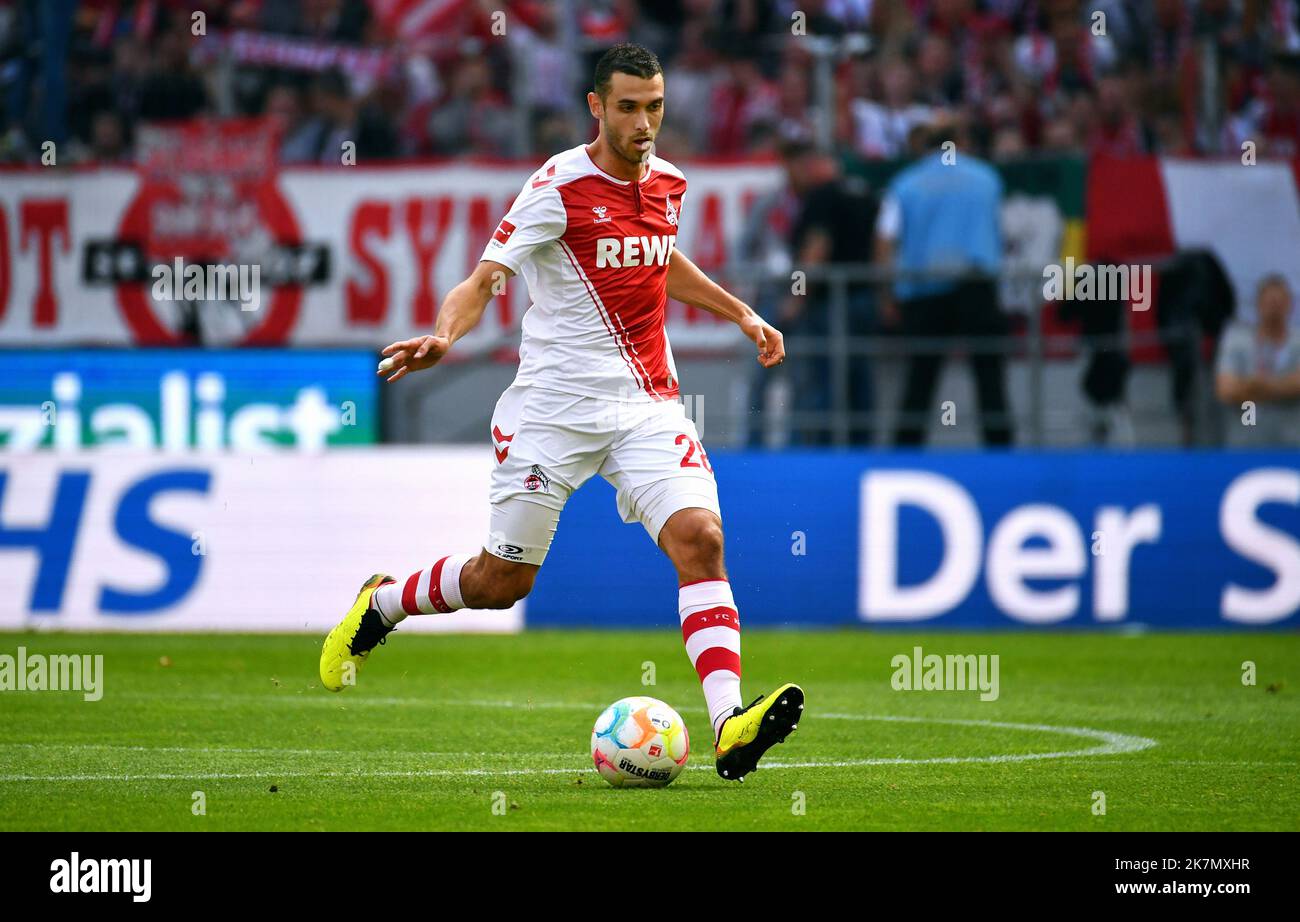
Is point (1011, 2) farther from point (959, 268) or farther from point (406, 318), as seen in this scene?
point (406, 318)

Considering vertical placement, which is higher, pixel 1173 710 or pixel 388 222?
pixel 388 222

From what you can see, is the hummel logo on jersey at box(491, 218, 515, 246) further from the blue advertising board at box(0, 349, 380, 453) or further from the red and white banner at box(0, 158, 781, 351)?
the red and white banner at box(0, 158, 781, 351)

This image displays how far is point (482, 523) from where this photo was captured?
14.1 metres

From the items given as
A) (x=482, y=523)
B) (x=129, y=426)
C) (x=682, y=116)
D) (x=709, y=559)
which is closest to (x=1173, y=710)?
(x=709, y=559)

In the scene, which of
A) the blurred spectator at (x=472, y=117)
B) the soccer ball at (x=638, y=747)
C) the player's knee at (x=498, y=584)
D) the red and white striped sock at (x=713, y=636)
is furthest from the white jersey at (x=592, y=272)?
the blurred spectator at (x=472, y=117)

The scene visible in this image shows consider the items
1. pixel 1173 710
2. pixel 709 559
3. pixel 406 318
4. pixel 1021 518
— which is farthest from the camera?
pixel 406 318

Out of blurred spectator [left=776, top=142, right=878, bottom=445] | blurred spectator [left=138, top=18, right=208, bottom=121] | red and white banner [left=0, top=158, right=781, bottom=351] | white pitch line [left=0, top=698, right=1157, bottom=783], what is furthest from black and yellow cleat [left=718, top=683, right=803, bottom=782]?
blurred spectator [left=138, top=18, right=208, bottom=121]

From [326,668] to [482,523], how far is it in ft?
17.7

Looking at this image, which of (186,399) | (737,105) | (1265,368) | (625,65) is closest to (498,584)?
(625,65)

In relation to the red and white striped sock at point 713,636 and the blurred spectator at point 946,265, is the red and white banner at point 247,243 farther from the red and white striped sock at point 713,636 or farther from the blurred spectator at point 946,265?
the red and white striped sock at point 713,636

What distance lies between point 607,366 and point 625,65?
1.13 metres

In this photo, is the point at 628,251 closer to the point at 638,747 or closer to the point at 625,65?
the point at 625,65

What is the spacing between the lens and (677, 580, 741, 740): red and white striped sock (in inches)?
292
